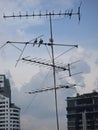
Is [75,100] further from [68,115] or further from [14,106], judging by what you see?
[14,106]

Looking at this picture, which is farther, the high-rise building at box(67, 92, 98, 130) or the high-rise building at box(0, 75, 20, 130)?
the high-rise building at box(0, 75, 20, 130)

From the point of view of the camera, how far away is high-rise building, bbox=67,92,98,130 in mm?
126312

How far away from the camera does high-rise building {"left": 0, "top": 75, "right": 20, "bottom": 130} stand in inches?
6801

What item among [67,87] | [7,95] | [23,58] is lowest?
[67,87]

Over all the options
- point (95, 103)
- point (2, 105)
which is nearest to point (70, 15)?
point (95, 103)

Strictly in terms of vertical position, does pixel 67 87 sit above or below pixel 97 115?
below

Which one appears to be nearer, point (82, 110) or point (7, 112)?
point (82, 110)

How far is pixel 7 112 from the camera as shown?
172625mm

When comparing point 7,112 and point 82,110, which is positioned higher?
point 7,112

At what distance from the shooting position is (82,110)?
423ft

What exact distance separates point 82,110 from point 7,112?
54008mm

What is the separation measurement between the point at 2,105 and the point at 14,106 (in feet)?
19.8

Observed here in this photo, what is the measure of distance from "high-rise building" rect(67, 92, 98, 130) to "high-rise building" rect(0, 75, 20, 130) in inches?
1842

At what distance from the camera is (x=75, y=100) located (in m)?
131
